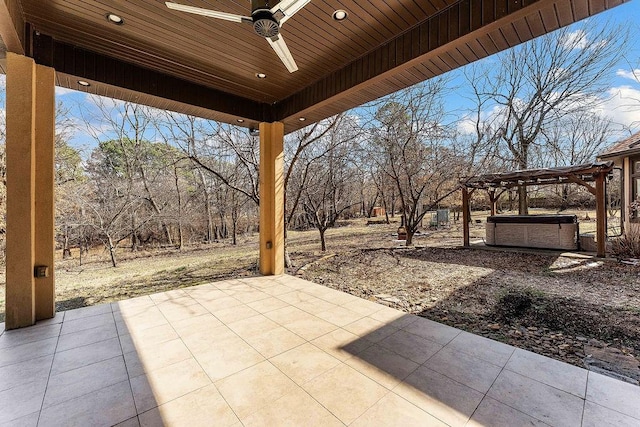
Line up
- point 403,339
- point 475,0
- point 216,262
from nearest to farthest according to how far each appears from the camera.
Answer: point 475,0
point 403,339
point 216,262

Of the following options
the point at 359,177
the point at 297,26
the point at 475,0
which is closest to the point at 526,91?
the point at 359,177

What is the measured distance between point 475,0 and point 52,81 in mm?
4284

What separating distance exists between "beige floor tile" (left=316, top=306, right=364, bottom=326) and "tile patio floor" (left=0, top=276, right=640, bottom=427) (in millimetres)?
22

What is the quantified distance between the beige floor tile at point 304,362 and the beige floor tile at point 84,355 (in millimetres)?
1427

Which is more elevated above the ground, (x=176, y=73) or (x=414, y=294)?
(x=176, y=73)

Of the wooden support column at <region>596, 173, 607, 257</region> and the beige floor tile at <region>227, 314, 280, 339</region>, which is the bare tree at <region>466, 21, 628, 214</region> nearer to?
the wooden support column at <region>596, 173, 607, 257</region>

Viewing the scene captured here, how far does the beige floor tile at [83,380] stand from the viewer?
1.76 meters

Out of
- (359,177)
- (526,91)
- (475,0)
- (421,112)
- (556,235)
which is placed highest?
(526,91)

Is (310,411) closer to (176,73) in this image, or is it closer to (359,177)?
(176,73)

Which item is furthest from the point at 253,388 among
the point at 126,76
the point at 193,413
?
the point at 126,76

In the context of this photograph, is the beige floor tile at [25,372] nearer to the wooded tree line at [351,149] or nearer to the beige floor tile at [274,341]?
the beige floor tile at [274,341]

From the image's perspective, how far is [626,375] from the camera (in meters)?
1.96

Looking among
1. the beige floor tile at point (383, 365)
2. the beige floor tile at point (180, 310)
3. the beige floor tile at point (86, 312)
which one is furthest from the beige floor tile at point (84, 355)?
the beige floor tile at point (383, 365)

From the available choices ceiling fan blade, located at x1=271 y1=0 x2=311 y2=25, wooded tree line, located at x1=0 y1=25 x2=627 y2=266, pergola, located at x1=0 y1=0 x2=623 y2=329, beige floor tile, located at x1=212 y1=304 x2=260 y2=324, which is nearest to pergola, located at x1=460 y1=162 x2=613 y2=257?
wooded tree line, located at x1=0 y1=25 x2=627 y2=266
